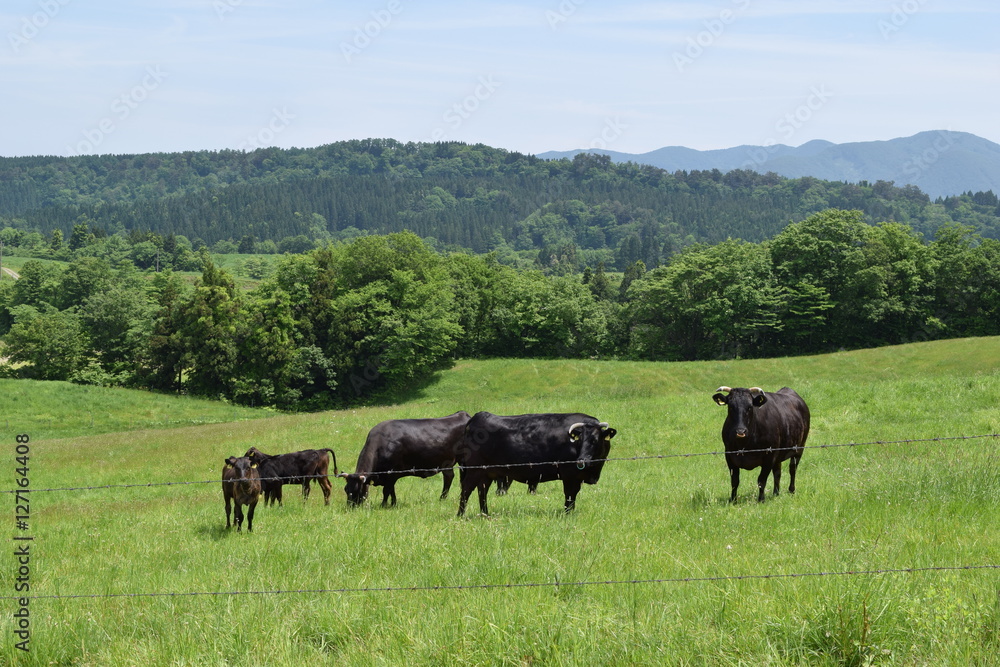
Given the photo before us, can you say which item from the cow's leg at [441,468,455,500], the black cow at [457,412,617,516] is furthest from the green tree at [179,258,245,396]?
the black cow at [457,412,617,516]

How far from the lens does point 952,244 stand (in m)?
84.0

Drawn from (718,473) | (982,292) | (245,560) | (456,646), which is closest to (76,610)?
(245,560)

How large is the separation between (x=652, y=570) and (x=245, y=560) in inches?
219

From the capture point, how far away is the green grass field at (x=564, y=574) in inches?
237

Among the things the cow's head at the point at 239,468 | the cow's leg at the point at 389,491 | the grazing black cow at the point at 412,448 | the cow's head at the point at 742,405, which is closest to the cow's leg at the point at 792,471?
the cow's head at the point at 742,405

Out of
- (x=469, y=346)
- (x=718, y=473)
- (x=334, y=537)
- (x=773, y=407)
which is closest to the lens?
(x=334, y=537)

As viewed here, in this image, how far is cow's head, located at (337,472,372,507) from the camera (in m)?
16.6

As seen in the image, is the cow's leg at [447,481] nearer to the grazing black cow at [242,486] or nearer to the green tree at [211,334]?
the grazing black cow at [242,486]

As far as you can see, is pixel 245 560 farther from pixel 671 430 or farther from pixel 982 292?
pixel 982 292

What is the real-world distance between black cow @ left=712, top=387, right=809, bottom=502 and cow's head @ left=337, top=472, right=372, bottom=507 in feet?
25.9

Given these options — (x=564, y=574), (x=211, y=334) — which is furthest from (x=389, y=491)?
(x=211, y=334)

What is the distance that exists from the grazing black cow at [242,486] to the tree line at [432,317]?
60.1 metres

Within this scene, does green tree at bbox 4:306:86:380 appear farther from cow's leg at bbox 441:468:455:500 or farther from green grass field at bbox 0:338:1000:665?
cow's leg at bbox 441:468:455:500

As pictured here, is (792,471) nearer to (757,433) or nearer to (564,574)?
(757,433)
